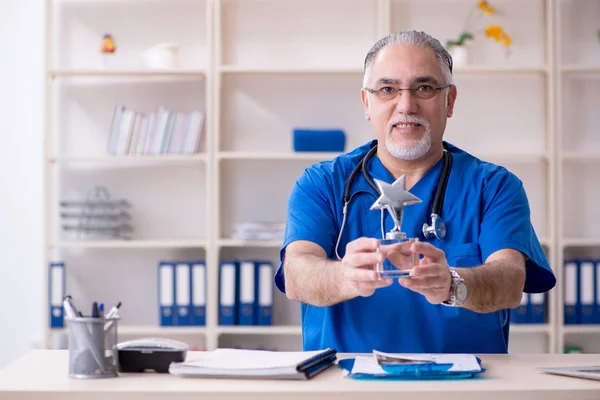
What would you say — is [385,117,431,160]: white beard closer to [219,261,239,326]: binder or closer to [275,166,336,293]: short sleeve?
[275,166,336,293]: short sleeve

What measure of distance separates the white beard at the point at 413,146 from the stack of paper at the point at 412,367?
65 centimetres

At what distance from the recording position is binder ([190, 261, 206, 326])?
362cm

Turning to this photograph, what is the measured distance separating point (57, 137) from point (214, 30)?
921 mm

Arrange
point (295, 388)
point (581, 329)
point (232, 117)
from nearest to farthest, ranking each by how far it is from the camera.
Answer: point (295, 388) → point (581, 329) → point (232, 117)

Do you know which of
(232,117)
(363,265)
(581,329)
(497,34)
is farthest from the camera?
(232,117)

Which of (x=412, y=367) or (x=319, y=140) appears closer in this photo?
(x=412, y=367)

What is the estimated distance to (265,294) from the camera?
144 inches

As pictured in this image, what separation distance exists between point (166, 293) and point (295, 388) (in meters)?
2.46

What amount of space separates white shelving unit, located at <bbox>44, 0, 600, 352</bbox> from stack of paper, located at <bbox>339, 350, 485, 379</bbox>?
2510mm

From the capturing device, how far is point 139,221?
3.93m

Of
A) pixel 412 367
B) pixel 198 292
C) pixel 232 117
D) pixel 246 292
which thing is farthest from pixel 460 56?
pixel 412 367

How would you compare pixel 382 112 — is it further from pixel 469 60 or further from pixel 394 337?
pixel 469 60

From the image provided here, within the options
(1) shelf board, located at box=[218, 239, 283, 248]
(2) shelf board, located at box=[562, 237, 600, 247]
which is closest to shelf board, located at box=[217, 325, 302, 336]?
(1) shelf board, located at box=[218, 239, 283, 248]

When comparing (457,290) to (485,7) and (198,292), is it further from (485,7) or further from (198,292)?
(485,7)
